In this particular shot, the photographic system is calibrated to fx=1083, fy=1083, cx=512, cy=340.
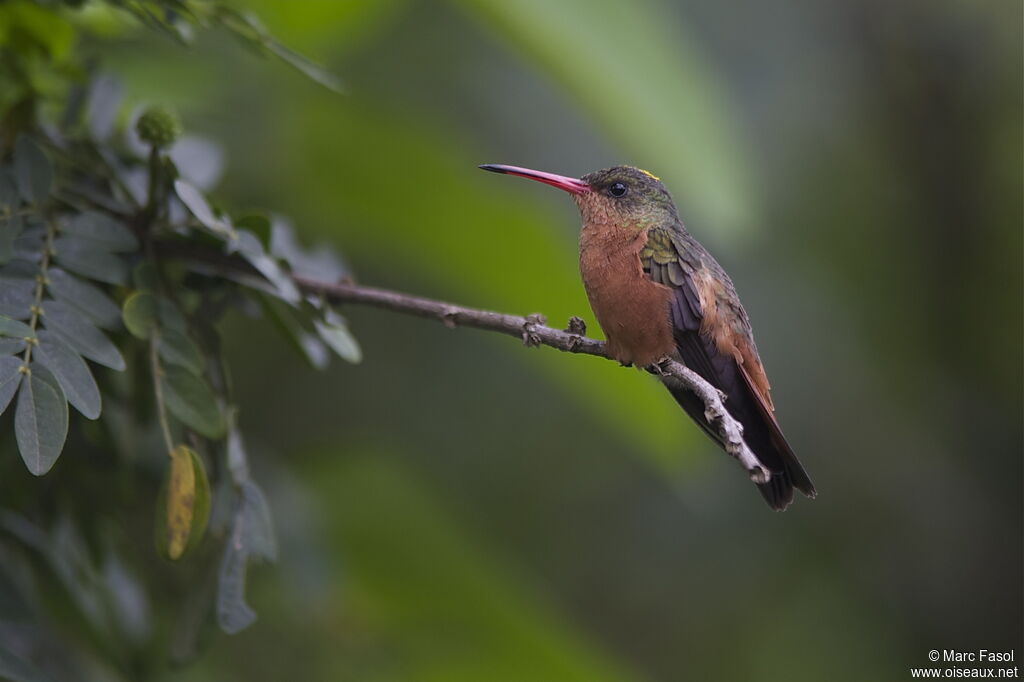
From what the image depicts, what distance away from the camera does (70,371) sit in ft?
5.50

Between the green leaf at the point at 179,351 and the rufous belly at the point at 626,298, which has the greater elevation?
the rufous belly at the point at 626,298

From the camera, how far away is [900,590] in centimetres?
535

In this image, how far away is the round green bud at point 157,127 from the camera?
1954 mm

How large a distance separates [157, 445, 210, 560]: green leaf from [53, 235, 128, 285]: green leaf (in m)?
0.33

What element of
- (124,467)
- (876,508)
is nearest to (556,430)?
(876,508)

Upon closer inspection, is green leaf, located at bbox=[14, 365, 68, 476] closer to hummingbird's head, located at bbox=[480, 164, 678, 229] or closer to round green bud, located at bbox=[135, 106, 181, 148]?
round green bud, located at bbox=[135, 106, 181, 148]

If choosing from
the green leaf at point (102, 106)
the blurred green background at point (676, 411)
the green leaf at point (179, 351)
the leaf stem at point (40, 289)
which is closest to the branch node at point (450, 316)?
the green leaf at point (179, 351)

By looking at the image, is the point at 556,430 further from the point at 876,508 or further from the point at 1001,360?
the point at 1001,360

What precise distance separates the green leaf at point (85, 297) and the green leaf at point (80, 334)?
0.10 ft

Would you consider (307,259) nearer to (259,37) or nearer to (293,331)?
(293,331)

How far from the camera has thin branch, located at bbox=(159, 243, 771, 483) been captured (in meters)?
1.67

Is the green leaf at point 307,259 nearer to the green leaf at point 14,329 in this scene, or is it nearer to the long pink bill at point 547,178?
the long pink bill at point 547,178

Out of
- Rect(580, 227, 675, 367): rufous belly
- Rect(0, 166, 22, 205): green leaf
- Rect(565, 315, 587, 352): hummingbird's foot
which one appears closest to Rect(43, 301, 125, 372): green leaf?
Rect(0, 166, 22, 205): green leaf

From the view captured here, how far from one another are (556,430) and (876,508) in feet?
5.48
